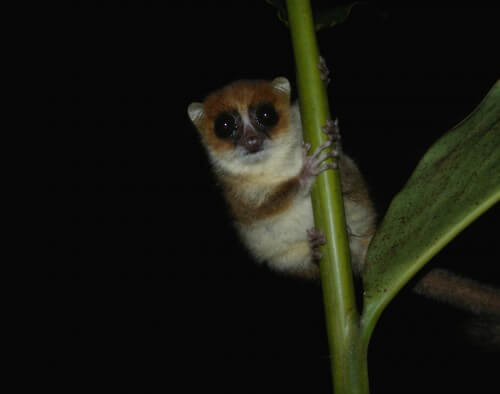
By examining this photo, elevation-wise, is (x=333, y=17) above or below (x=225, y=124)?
above

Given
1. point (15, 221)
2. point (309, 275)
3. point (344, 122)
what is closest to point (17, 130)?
point (15, 221)

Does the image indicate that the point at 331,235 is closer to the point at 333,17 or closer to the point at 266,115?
the point at 333,17

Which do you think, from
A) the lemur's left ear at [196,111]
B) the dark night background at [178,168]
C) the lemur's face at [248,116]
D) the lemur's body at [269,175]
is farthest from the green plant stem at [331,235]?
the dark night background at [178,168]

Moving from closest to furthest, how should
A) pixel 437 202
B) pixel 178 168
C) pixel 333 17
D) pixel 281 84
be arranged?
pixel 437 202 < pixel 333 17 < pixel 281 84 < pixel 178 168

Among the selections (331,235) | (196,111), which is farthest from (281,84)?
(331,235)

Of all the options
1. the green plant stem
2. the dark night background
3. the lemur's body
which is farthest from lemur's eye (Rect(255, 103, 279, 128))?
the dark night background

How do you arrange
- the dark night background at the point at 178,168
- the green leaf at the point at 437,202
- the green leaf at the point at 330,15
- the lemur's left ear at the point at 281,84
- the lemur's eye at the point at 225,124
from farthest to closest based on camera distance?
the dark night background at the point at 178,168 → the lemur's left ear at the point at 281,84 → the lemur's eye at the point at 225,124 → the green leaf at the point at 330,15 → the green leaf at the point at 437,202

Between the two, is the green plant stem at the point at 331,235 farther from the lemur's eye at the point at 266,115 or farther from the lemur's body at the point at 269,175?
the lemur's eye at the point at 266,115
